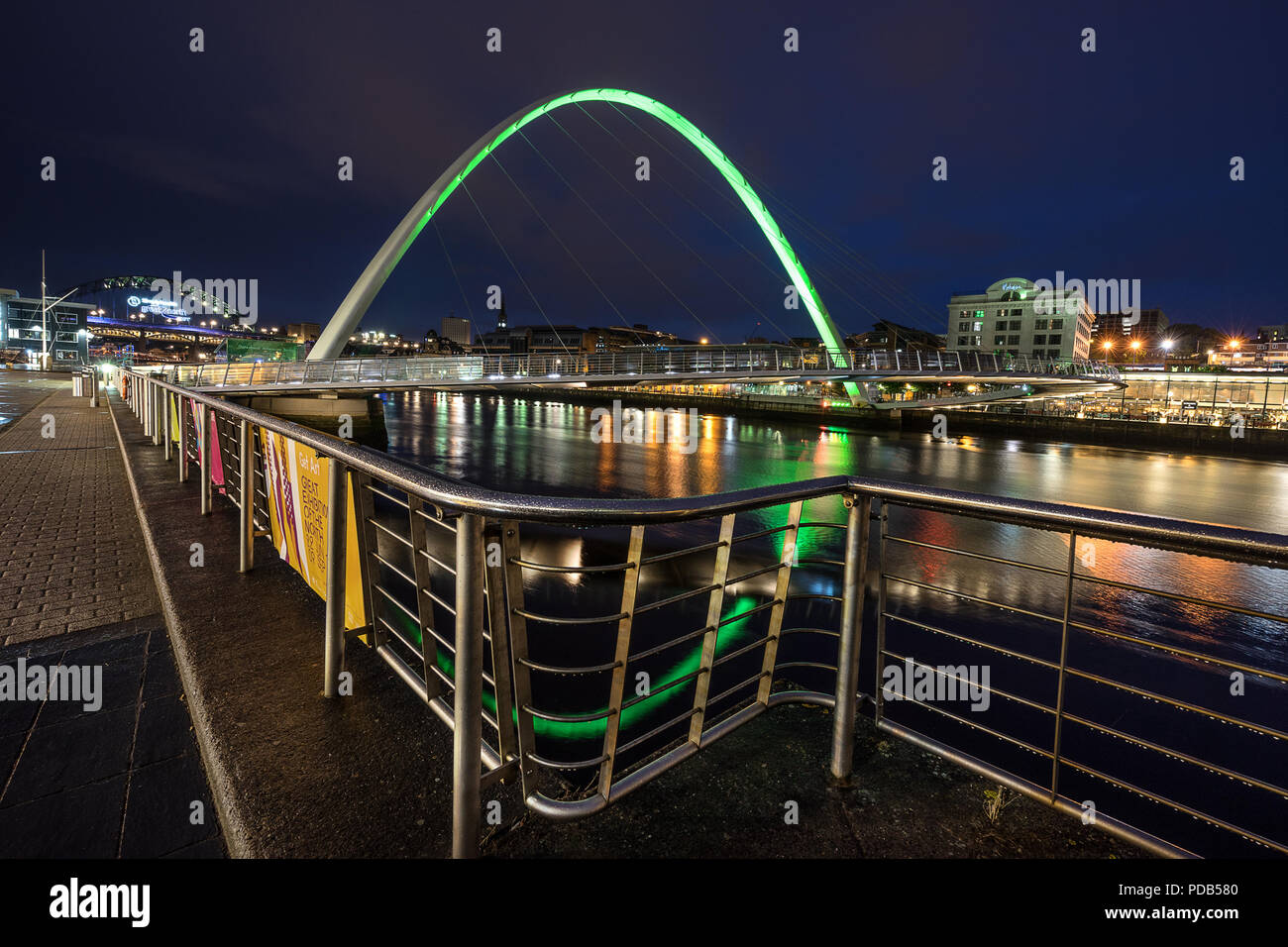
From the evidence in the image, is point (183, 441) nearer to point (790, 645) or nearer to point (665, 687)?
point (665, 687)

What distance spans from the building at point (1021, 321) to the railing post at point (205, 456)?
84.3m

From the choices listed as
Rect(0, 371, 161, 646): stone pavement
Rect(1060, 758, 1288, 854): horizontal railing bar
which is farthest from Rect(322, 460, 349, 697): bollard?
Rect(1060, 758, 1288, 854): horizontal railing bar

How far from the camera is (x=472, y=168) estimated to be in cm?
3612

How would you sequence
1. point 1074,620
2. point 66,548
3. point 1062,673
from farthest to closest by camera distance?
1. point 1074,620
2. point 66,548
3. point 1062,673

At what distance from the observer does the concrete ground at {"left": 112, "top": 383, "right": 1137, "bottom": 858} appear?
68.2 inches

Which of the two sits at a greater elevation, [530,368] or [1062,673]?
[530,368]

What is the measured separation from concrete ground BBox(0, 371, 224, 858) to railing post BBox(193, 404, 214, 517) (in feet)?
1.95

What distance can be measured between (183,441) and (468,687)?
642 cm

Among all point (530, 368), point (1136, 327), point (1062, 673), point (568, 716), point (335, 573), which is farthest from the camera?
point (1136, 327)

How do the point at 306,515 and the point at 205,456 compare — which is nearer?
the point at 306,515

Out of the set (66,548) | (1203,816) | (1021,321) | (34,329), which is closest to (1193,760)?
(1203,816)

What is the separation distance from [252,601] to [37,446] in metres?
10.8
